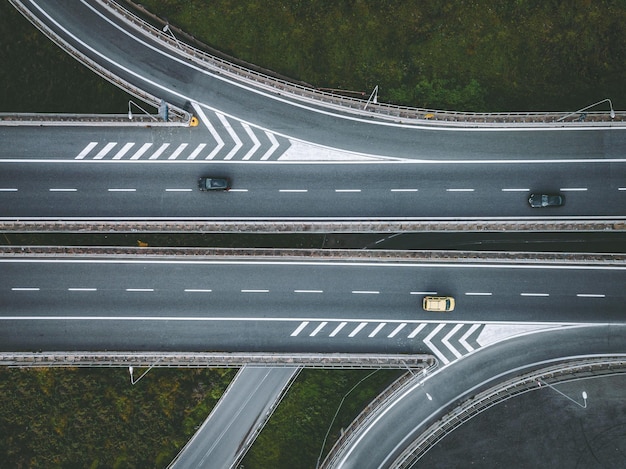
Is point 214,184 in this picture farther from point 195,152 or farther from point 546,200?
point 546,200

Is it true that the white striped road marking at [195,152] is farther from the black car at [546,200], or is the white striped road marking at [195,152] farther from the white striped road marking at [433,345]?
the black car at [546,200]

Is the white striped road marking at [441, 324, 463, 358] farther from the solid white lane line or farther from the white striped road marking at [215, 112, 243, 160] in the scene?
the solid white lane line

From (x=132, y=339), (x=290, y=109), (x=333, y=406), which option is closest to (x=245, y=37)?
(x=290, y=109)

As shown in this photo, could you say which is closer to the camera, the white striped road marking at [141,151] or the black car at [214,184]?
the black car at [214,184]

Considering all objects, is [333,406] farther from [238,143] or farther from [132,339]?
[238,143]

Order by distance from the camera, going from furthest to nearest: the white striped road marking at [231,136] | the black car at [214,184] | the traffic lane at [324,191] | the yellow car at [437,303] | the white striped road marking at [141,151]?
the white striped road marking at [231,136] → the white striped road marking at [141,151] → the traffic lane at [324,191] → the black car at [214,184] → the yellow car at [437,303]

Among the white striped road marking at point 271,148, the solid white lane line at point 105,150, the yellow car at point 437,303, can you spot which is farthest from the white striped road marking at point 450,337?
the solid white lane line at point 105,150

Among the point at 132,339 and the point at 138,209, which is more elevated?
the point at 138,209

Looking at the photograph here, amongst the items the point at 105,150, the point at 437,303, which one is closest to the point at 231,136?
the point at 105,150
